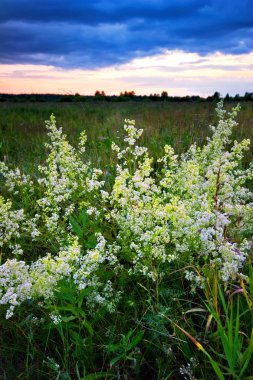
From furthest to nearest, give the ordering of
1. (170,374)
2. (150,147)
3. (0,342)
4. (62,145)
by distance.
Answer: (150,147) → (62,145) → (0,342) → (170,374)

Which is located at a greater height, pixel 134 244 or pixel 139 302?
pixel 134 244

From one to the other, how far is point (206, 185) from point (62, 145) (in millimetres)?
1598

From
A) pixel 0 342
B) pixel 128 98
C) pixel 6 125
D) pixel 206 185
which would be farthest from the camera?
pixel 128 98

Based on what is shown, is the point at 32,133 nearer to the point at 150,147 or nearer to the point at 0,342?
the point at 150,147

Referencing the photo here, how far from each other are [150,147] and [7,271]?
15.0 feet

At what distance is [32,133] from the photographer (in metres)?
10.5

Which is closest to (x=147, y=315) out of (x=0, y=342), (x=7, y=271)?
(x=7, y=271)

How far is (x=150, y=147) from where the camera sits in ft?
22.5

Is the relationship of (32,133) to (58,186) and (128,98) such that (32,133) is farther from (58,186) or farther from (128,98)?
(128,98)

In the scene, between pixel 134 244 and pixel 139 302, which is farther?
pixel 139 302

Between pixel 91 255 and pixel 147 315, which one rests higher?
pixel 91 255

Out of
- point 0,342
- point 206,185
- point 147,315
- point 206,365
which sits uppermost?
point 206,185

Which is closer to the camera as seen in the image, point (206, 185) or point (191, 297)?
point (191, 297)

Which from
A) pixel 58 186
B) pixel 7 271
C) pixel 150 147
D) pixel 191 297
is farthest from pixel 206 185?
pixel 150 147
